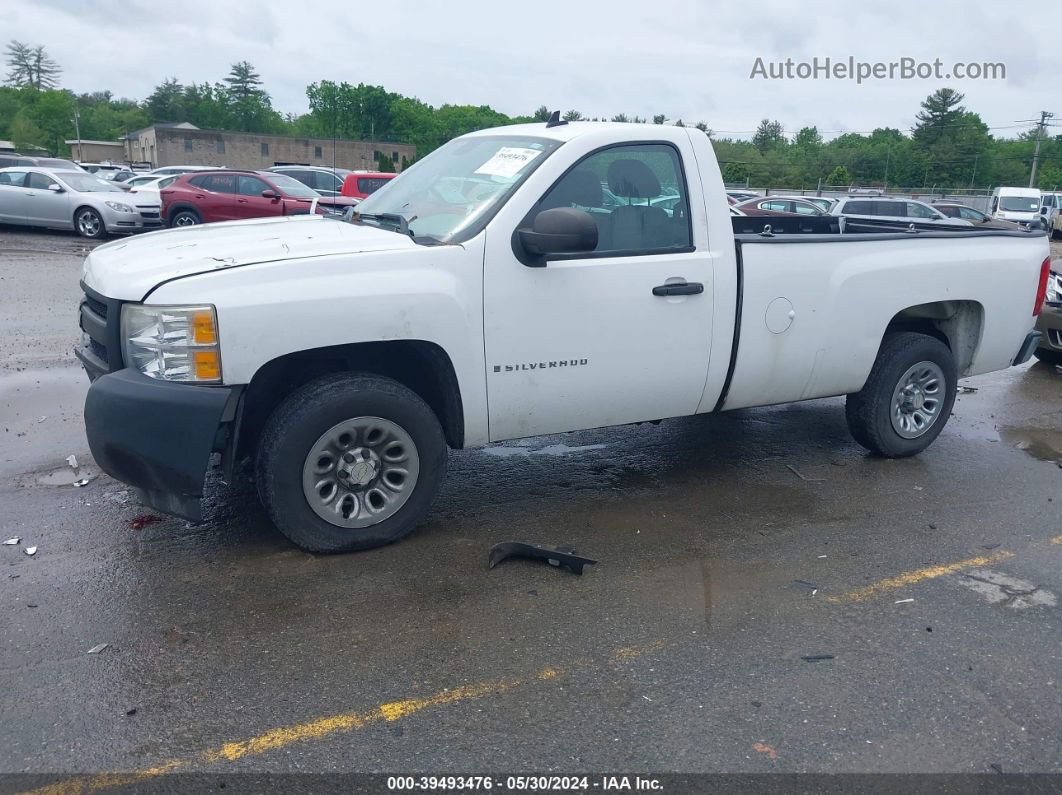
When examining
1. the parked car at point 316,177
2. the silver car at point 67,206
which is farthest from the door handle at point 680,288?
the parked car at point 316,177

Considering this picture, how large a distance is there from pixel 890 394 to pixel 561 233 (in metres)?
2.86

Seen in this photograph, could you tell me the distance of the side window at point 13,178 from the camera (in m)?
19.9

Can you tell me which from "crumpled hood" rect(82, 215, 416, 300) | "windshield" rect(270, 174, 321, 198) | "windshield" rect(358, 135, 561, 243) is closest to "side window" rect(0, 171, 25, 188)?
"windshield" rect(270, 174, 321, 198)

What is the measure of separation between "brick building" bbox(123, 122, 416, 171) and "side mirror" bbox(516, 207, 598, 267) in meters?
75.3

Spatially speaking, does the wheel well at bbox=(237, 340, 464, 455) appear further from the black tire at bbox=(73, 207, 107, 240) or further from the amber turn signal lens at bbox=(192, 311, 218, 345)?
the black tire at bbox=(73, 207, 107, 240)

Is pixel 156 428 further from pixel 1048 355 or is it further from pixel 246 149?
pixel 246 149

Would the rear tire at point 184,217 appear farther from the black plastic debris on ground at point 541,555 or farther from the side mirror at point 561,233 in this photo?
the black plastic debris on ground at point 541,555

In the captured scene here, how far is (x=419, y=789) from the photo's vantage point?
9.17 ft

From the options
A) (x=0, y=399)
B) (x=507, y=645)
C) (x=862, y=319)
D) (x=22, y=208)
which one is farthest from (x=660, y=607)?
(x=22, y=208)

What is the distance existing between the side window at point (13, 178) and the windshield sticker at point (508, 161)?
1872 cm

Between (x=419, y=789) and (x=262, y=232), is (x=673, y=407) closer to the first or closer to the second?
(x=262, y=232)

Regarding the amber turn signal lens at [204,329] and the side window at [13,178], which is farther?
the side window at [13,178]

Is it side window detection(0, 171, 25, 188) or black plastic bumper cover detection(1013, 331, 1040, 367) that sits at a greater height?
side window detection(0, 171, 25, 188)

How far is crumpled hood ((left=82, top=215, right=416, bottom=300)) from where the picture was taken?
4.00 meters
